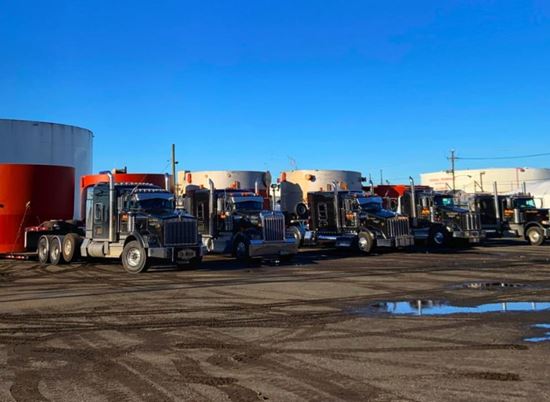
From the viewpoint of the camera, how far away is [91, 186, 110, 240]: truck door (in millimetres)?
18462

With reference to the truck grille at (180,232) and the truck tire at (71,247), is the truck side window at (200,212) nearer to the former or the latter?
the truck grille at (180,232)

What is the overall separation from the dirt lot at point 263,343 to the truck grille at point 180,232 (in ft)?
8.88

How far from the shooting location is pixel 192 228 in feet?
57.9

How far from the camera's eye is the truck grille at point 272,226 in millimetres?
20078

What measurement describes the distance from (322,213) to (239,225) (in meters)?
5.95

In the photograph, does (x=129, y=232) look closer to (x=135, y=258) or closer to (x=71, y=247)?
(x=135, y=258)

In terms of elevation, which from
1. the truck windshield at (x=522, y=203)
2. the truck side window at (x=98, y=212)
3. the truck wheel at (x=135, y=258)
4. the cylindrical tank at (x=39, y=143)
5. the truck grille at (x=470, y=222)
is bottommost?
the truck wheel at (x=135, y=258)

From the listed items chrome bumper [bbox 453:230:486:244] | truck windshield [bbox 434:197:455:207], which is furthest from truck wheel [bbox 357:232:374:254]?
truck windshield [bbox 434:197:455:207]

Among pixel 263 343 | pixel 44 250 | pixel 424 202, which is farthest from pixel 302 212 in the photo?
pixel 263 343

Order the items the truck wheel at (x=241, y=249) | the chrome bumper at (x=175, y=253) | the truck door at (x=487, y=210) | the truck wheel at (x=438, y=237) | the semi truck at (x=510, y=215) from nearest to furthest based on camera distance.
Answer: the chrome bumper at (x=175, y=253) → the truck wheel at (x=241, y=249) → the truck wheel at (x=438, y=237) → the semi truck at (x=510, y=215) → the truck door at (x=487, y=210)

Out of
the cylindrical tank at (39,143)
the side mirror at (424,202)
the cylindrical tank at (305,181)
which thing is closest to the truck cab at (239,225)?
the side mirror at (424,202)

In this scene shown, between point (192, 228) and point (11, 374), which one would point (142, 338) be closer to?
point (11, 374)

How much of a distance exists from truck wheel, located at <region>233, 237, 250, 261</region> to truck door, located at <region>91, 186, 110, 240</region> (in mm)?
4727

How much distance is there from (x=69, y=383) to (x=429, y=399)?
3.50 metres
